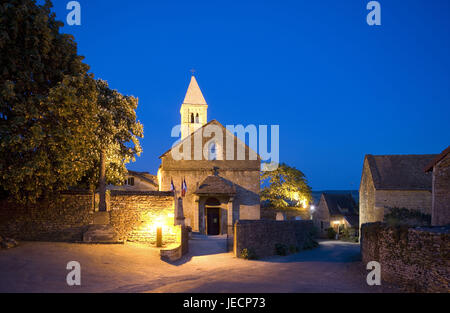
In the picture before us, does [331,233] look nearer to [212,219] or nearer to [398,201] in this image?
[398,201]

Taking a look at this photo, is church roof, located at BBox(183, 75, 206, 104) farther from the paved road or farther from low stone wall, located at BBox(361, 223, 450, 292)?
low stone wall, located at BBox(361, 223, 450, 292)

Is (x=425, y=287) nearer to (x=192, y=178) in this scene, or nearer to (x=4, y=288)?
(x=4, y=288)

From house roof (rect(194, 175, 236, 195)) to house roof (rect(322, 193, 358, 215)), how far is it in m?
22.2

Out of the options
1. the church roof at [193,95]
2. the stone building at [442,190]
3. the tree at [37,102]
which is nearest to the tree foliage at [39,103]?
the tree at [37,102]

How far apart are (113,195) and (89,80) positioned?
22.4 feet

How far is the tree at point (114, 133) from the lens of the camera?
19591mm

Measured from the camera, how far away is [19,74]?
44.4ft

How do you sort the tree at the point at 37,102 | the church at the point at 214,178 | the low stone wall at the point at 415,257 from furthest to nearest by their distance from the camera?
the church at the point at 214,178, the tree at the point at 37,102, the low stone wall at the point at 415,257

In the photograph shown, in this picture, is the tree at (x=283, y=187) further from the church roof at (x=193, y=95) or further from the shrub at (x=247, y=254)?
the shrub at (x=247, y=254)

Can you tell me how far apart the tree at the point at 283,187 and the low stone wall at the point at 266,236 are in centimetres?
1200

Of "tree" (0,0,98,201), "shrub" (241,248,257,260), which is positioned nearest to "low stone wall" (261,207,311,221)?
"shrub" (241,248,257,260)

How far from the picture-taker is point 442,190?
15.8 m

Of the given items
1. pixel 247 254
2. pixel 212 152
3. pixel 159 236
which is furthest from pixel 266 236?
pixel 212 152

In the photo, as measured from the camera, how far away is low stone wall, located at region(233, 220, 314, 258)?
750 inches
